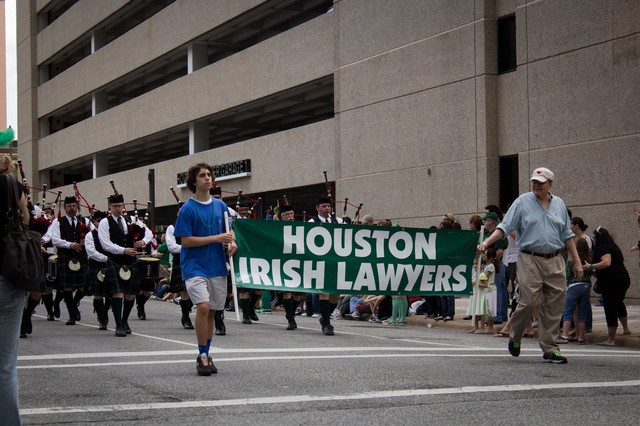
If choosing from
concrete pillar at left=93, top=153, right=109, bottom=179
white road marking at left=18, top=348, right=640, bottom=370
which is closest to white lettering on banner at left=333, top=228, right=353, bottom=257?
white road marking at left=18, top=348, right=640, bottom=370

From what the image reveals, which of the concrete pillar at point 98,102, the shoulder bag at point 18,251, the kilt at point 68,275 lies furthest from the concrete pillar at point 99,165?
the shoulder bag at point 18,251

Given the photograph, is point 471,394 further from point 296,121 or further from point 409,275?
point 296,121

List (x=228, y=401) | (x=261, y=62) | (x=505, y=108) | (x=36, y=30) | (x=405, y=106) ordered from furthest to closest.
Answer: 1. (x=36, y=30)
2. (x=261, y=62)
3. (x=405, y=106)
4. (x=505, y=108)
5. (x=228, y=401)

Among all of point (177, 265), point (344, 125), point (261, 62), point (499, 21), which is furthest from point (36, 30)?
point (177, 265)

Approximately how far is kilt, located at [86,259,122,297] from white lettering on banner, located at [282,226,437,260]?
2.73m

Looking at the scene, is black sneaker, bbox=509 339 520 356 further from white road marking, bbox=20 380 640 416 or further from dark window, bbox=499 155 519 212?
dark window, bbox=499 155 519 212

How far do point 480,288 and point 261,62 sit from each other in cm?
1966

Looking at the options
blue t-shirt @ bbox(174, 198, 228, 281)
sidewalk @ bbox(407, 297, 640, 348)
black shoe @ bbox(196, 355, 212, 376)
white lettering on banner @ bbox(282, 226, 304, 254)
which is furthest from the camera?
white lettering on banner @ bbox(282, 226, 304, 254)

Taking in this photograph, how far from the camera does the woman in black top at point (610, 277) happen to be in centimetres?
1345

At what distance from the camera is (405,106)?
2548cm

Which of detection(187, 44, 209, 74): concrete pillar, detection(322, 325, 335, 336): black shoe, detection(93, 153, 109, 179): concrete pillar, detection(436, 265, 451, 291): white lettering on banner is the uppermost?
detection(187, 44, 209, 74): concrete pillar

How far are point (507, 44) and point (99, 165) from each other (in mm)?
30797

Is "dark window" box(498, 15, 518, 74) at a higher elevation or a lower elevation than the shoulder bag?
higher

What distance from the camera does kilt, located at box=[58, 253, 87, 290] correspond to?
16.5 meters
